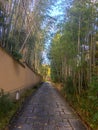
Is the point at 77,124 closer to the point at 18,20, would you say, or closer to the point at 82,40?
the point at 82,40

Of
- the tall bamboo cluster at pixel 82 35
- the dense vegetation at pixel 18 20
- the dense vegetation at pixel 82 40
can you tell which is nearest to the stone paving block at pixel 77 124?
the dense vegetation at pixel 82 40

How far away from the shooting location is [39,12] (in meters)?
15.3

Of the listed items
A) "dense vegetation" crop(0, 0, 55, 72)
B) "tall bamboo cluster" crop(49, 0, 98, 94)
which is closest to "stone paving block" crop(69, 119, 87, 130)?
"tall bamboo cluster" crop(49, 0, 98, 94)

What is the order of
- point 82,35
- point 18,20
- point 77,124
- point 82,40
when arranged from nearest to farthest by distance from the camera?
point 77,124 → point 82,35 → point 82,40 → point 18,20

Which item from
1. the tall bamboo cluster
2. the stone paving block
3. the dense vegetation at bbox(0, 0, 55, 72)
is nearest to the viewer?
the stone paving block

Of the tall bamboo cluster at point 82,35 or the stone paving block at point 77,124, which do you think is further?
the tall bamboo cluster at point 82,35

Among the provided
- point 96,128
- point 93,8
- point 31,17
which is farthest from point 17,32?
point 96,128

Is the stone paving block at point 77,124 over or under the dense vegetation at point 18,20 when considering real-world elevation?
under

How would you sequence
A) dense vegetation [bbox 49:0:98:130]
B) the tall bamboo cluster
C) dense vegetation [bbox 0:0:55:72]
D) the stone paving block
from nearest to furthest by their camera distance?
the stone paving block → dense vegetation [bbox 49:0:98:130] → the tall bamboo cluster → dense vegetation [bbox 0:0:55:72]

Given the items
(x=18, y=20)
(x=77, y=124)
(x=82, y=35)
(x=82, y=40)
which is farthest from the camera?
(x=18, y=20)

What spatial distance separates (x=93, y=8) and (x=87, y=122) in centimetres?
465

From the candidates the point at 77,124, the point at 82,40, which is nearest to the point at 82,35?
the point at 82,40

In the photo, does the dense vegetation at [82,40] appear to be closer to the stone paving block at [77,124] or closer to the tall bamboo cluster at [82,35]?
the tall bamboo cluster at [82,35]

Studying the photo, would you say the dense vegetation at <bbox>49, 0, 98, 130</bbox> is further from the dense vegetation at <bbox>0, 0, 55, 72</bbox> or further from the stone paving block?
the dense vegetation at <bbox>0, 0, 55, 72</bbox>
